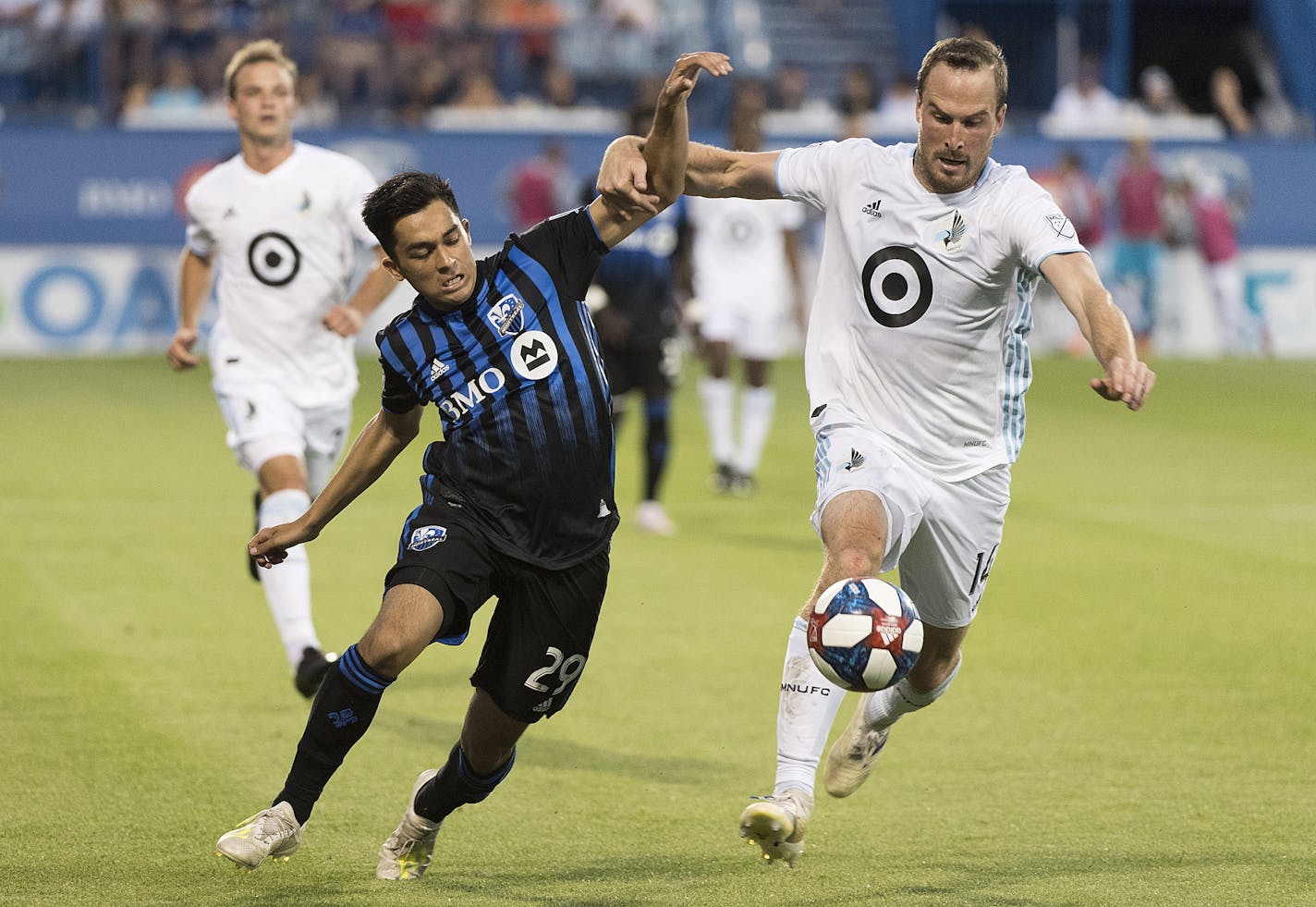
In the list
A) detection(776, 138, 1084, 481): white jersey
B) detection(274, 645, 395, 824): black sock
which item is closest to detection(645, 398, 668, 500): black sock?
detection(776, 138, 1084, 481): white jersey

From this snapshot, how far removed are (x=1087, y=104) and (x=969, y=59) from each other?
21.3m

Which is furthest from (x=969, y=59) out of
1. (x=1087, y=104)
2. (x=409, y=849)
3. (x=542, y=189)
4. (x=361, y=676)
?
(x=1087, y=104)

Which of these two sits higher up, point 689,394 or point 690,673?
point 690,673

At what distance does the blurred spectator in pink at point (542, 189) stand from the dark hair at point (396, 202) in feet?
55.3

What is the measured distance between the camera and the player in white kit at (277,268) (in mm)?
7836

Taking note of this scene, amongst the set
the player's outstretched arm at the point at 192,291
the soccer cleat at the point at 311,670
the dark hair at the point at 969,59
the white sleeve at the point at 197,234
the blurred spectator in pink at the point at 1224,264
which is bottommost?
the blurred spectator in pink at the point at 1224,264

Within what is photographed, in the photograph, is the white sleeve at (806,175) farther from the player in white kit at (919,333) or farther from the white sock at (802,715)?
the white sock at (802,715)

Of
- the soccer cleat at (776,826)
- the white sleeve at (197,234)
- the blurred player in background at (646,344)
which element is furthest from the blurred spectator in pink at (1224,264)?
the soccer cleat at (776,826)

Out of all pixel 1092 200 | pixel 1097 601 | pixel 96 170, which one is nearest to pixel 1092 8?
pixel 1092 200

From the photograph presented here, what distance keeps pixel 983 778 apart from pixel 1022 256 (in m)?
2.04

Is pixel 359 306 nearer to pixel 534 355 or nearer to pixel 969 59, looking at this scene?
pixel 534 355

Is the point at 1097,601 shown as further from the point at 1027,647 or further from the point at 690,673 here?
the point at 690,673

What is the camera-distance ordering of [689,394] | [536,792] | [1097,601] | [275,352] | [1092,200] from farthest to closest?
[1092,200]
[689,394]
[1097,601]
[275,352]
[536,792]

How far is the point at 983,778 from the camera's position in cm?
654
